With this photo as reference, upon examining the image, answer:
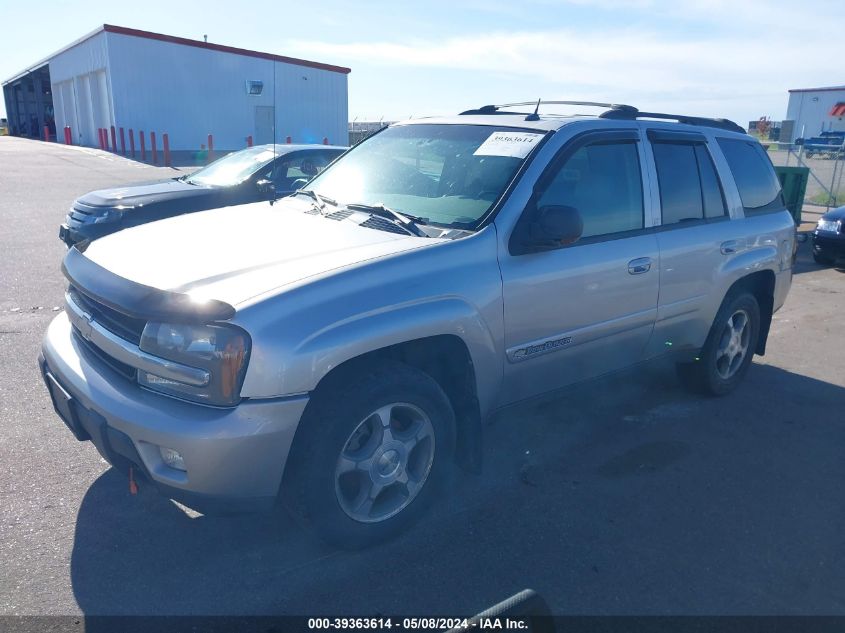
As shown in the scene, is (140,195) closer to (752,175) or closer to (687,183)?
(687,183)

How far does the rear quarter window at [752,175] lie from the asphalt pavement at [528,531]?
1.53m

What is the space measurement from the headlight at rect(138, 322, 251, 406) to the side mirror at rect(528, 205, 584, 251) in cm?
156

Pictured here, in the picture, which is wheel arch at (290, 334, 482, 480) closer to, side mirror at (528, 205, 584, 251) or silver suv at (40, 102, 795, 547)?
silver suv at (40, 102, 795, 547)

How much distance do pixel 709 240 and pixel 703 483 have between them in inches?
63.5

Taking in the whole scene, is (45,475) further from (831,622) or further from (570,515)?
(831,622)

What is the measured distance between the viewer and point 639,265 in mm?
4066

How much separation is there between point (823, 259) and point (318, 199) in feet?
29.8

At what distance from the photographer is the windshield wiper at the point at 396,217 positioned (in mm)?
3454

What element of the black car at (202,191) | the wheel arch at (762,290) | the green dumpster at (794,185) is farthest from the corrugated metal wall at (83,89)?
the wheel arch at (762,290)

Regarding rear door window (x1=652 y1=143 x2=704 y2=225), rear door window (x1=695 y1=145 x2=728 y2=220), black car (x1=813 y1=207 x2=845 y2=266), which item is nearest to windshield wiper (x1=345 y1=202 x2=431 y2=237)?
rear door window (x1=652 y1=143 x2=704 y2=225)

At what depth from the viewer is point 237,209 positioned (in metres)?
4.29

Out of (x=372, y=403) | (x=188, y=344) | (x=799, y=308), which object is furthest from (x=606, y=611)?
(x=799, y=308)

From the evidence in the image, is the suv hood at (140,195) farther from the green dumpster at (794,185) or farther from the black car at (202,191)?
the green dumpster at (794,185)

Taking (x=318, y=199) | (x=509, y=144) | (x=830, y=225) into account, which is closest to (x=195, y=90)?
(x=830, y=225)
